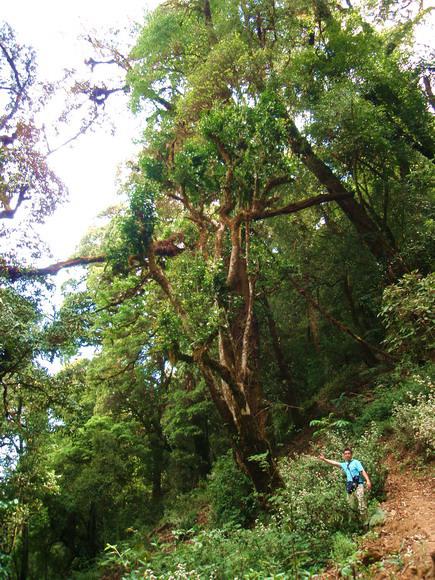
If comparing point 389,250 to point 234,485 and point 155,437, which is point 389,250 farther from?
point 155,437

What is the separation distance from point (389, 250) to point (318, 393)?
18.1 ft

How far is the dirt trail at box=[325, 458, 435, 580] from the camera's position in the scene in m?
4.11

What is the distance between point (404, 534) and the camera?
203 inches

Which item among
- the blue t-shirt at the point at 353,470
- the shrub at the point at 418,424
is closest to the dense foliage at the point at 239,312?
the shrub at the point at 418,424

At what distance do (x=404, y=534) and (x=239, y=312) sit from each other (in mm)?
6653

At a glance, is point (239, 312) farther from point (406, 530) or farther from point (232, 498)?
point (406, 530)

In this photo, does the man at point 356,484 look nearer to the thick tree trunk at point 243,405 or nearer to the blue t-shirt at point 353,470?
the blue t-shirt at point 353,470

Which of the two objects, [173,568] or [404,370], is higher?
[404,370]

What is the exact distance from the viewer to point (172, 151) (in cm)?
1202

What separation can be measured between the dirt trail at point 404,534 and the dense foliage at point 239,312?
1.10 ft

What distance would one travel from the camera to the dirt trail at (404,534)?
162 inches

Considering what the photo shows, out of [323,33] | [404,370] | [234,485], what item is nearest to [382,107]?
[323,33]

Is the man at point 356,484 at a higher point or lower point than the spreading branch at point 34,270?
lower

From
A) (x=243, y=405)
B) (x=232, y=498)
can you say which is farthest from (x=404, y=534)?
(x=232, y=498)
